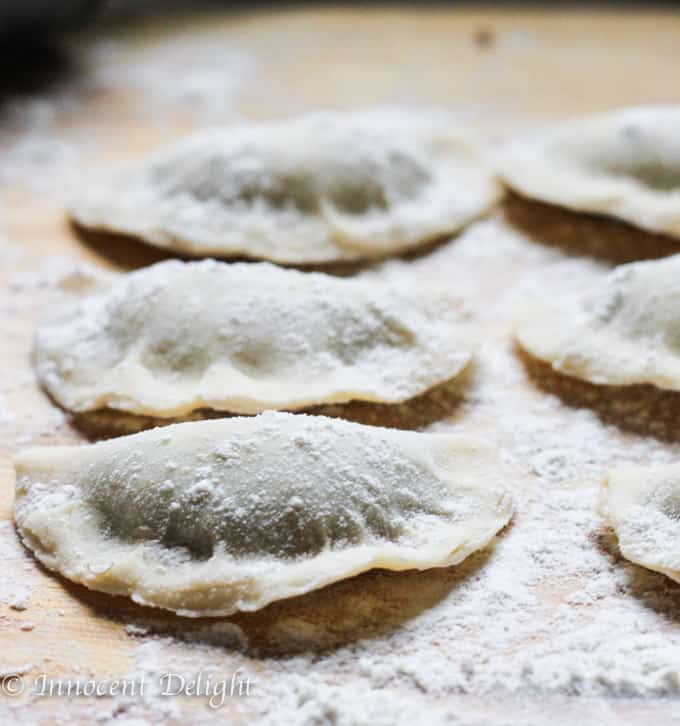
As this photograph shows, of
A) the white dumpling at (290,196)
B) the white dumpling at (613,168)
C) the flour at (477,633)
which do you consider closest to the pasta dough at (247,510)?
the flour at (477,633)

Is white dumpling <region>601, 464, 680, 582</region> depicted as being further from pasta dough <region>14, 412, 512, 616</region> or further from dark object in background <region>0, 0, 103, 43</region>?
dark object in background <region>0, 0, 103, 43</region>

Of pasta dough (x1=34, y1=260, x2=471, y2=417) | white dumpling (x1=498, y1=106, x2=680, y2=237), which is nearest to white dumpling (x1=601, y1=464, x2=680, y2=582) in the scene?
pasta dough (x1=34, y1=260, x2=471, y2=417)

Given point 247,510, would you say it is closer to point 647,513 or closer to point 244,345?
point 244,345

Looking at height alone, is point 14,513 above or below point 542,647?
below

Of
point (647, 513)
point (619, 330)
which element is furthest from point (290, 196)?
point (647, 513)

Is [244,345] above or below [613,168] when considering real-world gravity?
below

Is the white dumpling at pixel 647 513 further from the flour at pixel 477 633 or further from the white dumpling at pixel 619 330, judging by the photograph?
the white dumpling at pixel 619 330

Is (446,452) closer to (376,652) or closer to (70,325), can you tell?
(376,652)

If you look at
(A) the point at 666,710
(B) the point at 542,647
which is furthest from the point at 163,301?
(A) the point at 666,710
